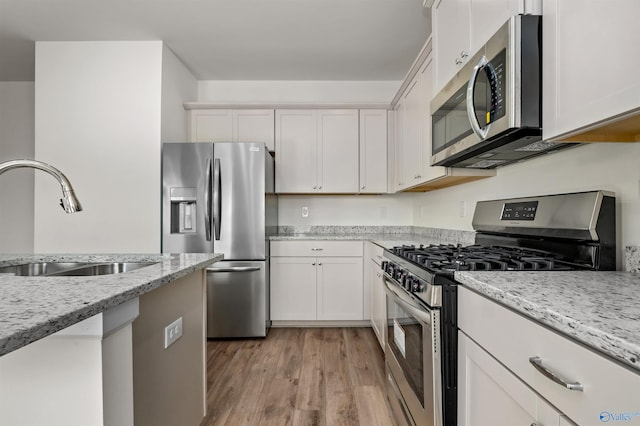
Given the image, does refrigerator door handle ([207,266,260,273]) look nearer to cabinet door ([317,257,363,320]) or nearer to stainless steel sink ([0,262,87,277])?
cabinet door ([317,257,363,320])

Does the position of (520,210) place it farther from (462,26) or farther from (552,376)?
(552,376)

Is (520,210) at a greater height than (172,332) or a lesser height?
greater

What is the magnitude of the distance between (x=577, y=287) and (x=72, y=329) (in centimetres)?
131

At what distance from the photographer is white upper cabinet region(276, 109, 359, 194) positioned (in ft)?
11.5

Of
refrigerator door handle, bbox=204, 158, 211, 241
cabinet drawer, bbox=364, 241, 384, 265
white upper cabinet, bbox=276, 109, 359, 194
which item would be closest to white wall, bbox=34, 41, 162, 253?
refrigerator door handle, bbox=204, 158, 211, 241

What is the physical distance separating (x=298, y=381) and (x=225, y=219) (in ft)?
4.88

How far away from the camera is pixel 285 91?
3760mm

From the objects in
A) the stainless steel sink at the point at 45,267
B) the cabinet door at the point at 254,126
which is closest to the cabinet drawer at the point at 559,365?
the stainless steel sink at the point at 45,267

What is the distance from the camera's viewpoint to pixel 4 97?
12.4ft

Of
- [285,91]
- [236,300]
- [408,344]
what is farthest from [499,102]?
[285,91]

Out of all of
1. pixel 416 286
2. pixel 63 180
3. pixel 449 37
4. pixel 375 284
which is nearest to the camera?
pixel 63 180

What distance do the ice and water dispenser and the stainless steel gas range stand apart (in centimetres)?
200

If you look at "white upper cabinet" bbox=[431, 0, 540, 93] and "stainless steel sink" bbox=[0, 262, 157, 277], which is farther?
"stainless steel sink" bbox=[0, 262, 157, 277]

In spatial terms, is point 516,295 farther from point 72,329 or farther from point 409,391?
point 72,329
